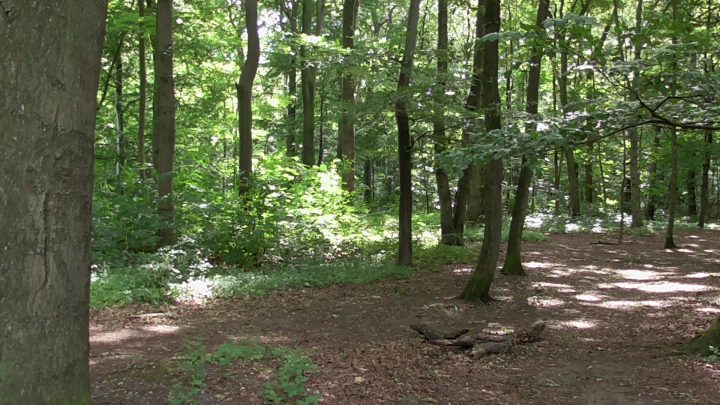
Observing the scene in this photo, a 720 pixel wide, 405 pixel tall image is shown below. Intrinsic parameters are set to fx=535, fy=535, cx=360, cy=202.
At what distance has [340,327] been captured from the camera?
7.73 meters

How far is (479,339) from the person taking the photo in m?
6.57

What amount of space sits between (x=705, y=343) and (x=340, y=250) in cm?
842

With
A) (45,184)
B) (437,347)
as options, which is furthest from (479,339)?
(45,184)

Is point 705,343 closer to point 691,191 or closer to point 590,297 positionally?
point 590,297

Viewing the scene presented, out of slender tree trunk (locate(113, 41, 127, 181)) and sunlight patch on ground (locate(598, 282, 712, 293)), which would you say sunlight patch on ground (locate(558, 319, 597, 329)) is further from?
slender tree trunk (locate(113, 41, 127, 181))

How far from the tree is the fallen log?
4.67 metres

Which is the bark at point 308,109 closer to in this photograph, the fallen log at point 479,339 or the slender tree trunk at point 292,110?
the slender tree trunk at point 292,110

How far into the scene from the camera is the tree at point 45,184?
245 centimetres

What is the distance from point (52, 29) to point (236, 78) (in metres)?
18.5

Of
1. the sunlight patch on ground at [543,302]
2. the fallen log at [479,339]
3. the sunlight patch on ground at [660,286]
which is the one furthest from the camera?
the sunlight patch on ground at [660,286]

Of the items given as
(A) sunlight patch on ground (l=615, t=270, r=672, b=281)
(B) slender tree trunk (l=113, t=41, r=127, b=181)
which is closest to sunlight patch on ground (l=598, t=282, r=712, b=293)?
(A) sunlight patch on ground (l=615, t=270, r=672, b=281)

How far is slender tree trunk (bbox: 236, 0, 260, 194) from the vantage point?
42.0 ft

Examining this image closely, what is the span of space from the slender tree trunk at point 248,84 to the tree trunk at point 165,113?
68.9 inches

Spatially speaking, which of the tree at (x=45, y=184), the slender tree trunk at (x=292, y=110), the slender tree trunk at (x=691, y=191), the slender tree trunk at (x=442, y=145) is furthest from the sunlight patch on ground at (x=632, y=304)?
the slender tree trunk at (x=691, y=191)
